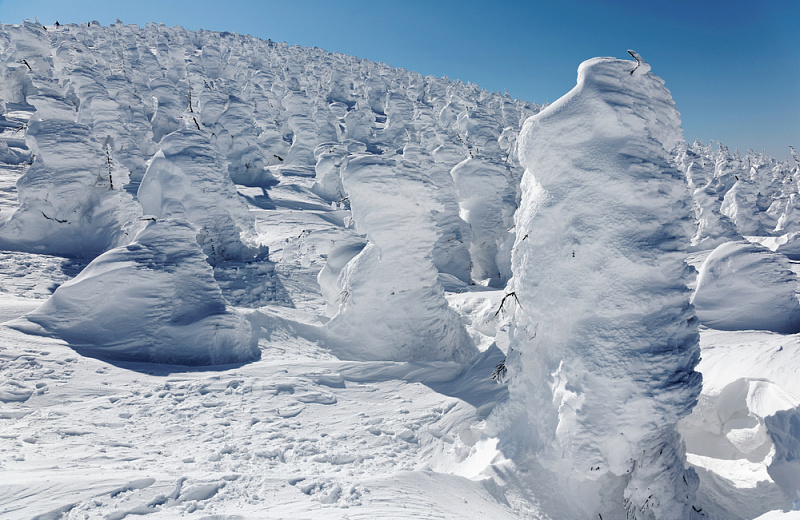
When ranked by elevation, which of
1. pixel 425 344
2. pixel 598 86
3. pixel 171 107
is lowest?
pixel 425 344

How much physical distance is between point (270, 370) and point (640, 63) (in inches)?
249

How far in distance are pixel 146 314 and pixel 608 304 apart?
6.68 meters

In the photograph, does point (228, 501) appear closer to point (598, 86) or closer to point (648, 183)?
point (648, 183)

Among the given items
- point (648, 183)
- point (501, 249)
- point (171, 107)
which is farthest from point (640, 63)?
point (171, 107)

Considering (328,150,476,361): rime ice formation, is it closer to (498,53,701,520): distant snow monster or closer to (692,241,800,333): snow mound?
(498,53,701,520): distant snow monster

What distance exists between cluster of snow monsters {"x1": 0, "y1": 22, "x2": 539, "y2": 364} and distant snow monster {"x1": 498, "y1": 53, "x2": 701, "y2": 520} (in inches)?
155

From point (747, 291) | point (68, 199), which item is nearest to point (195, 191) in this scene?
point (68, 199)

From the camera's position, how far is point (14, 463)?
397cm

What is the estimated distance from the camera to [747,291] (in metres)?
9.52

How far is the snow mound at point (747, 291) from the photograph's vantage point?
912cm

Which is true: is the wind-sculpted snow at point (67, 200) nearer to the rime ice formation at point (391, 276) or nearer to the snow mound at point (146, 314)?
the snow mound at point (146, 314)

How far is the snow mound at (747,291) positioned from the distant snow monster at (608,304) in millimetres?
5741

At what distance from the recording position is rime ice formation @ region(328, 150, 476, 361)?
9.03m

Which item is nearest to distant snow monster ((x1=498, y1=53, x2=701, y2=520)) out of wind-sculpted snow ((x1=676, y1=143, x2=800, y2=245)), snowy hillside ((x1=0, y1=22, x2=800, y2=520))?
snowy hillside ((x1=0, y1=22, x2=800, y2=520))
